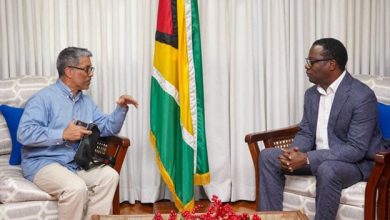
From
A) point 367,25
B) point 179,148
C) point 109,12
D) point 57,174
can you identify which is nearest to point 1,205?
point 57,174

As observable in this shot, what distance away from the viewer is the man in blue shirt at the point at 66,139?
9.46 ft

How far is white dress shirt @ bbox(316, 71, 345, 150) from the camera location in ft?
10.3

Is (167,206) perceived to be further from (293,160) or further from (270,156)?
(293,160)

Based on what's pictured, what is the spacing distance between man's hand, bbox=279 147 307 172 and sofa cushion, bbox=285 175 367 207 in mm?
84

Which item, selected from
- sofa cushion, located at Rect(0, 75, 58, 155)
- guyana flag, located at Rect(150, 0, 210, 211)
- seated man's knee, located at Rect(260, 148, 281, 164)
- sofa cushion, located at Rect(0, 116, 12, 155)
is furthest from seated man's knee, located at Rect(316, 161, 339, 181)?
sofa cushion, located at Rect(0, 116, 12, 155)

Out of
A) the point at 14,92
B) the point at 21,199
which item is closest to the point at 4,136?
the point at 14,92

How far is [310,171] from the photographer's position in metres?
3.05

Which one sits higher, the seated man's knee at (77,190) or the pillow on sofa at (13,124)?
the pillow on sofa at (13,124)

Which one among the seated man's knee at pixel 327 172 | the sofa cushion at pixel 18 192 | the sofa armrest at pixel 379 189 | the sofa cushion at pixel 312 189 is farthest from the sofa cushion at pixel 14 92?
the sofa armrest at pixel 379 189

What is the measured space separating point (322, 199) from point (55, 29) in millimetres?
2151

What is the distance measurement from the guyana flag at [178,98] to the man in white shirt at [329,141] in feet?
2.03

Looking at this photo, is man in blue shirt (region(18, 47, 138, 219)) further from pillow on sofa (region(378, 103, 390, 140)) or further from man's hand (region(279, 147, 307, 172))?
pillow on sofa (region(378, 103, 390, 140))

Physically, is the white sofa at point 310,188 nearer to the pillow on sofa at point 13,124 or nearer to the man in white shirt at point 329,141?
the man in white shirt at point 329,141

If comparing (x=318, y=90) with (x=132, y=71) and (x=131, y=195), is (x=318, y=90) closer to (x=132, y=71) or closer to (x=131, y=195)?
(x=132, y=71)
